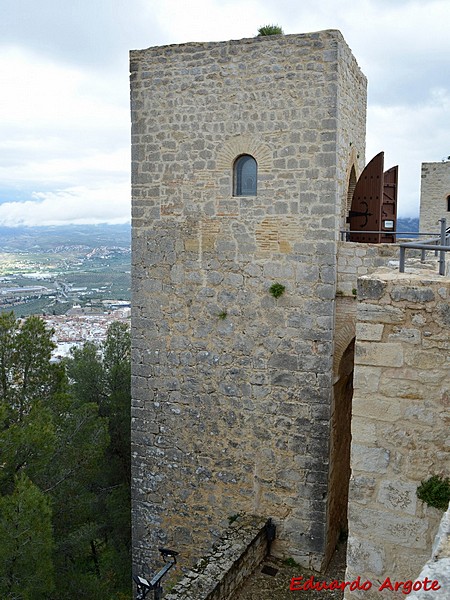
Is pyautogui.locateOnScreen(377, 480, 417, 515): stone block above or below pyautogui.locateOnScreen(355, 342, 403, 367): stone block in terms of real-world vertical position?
below

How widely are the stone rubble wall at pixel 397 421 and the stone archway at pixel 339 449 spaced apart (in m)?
3.50

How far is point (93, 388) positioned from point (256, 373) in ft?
21.7

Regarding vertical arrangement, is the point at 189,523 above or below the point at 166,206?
below

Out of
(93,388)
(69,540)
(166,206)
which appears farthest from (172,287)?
(93,388)

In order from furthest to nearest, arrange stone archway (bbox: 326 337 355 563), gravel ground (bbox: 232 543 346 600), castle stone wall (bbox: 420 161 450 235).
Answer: castle stone wall (bbox: 420 161 450 235) → stone archway (bbox: 326 337 355 563) → gravel ground (bbox: 232 543 346 600)

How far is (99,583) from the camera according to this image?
9.24m

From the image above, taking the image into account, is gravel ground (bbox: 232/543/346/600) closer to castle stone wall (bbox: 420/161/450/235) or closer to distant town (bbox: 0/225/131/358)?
distant town (bbox: 0/225/131/358)

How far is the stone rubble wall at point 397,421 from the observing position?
380 cm

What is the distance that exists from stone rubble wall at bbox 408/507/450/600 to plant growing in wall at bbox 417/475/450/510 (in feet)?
4.91

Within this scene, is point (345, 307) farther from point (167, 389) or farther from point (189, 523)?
point (189, 523)

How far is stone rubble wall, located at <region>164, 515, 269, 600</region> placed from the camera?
20.5ft

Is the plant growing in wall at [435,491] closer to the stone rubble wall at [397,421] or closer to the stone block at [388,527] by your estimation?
the stone rubble wall at [397,421]

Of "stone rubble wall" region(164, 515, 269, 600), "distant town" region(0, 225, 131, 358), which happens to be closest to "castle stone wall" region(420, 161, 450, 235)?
"distant town" region(0, 225, 131, 358)

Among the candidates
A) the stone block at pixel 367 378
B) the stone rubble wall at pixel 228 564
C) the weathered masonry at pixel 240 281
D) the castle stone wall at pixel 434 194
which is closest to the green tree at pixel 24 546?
the weathered masonry at pixel 240 281
